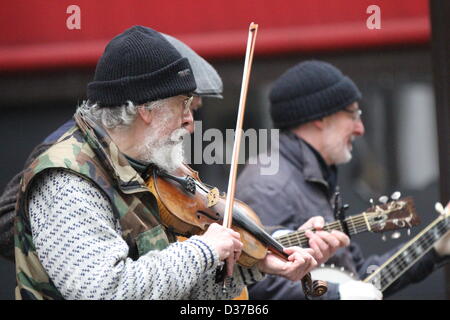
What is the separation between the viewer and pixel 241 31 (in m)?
5.58

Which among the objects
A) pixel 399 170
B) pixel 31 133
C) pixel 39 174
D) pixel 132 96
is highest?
pixel 132 96

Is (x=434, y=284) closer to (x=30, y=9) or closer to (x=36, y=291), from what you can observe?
(x=30, y=9)

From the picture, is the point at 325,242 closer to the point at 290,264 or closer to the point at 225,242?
the point at 290,264

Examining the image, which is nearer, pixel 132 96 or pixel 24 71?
pixel 132 96

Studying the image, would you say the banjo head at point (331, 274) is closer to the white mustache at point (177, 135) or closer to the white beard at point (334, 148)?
the white beard at point (334, 148)

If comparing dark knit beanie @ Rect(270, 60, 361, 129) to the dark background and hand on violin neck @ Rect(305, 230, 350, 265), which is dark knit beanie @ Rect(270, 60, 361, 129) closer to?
hand on violin neck @ Rect(305, 230, 350, 265)

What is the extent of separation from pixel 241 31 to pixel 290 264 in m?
2.97

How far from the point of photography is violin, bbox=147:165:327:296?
102 inches

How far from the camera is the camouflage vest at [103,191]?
246cm

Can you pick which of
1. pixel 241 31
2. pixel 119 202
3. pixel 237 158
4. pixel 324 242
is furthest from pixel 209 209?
pixel 241 31

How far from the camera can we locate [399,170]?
5.87 metres

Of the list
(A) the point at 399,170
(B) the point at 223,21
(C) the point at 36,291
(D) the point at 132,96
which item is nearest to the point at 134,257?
(C) the point at 36,291

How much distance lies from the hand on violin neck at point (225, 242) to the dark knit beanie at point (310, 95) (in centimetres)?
158
